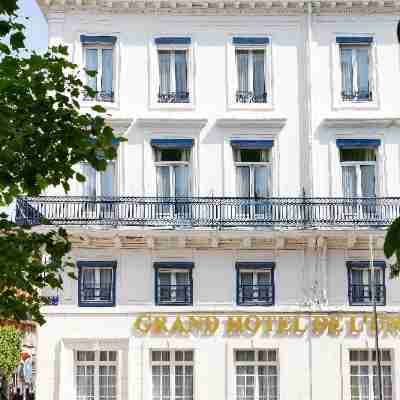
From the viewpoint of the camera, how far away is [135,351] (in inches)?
1361

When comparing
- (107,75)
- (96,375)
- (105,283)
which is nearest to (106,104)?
(107,75)

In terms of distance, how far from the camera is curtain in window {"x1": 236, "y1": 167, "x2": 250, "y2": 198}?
35.2 metres

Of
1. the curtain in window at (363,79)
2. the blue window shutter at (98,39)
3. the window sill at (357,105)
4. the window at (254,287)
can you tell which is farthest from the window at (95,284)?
the curtain in window at (363,79)

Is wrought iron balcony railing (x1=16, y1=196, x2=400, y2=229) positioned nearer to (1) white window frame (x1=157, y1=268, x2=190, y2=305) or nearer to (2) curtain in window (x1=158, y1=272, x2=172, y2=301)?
(1) white window frame (x1=157, y1=268, x2=190, y2=305)

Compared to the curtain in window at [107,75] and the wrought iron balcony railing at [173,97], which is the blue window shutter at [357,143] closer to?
the wrought iron balcony railing at [173,97]

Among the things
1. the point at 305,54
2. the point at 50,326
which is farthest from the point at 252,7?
the point at 50,326

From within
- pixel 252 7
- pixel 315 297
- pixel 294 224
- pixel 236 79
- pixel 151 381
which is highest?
pixel 252 7

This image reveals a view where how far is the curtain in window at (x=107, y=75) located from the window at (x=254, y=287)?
7.11m

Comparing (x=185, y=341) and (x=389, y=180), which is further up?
(x=389, y=180)

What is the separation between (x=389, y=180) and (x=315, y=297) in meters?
4.49

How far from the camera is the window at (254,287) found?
115 feet

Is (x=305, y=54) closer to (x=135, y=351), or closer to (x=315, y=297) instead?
(x=315, y=297)

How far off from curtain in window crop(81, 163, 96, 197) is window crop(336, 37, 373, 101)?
864 centimetres

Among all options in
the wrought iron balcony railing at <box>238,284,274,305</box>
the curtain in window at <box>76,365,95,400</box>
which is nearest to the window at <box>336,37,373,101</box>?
the wrought iron balcony railing at <box>238,284,274,305</box>
